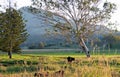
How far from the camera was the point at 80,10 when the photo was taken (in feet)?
170

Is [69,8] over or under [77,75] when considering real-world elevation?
over

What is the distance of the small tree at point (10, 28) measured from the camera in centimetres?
6788

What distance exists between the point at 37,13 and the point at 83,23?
6.67m

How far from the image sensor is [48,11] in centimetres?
5188

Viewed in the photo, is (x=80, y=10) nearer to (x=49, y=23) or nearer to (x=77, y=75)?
(x=49, y=23)

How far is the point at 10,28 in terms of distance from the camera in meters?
68.1

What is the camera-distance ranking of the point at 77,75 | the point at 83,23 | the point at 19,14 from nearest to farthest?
the point at 77,75 → the point at 83,23 → the point at 19,14

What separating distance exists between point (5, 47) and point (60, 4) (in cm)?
2053

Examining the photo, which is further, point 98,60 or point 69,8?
point 69,8

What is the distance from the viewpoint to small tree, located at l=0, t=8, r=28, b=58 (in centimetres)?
A: 6788

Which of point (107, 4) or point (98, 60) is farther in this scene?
point (107, 4)

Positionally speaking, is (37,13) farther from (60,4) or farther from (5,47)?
(5,47)

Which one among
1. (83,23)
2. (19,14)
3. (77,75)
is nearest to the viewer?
(77,75)

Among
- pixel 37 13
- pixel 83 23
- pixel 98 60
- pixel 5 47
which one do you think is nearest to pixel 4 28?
pixel 5 47
